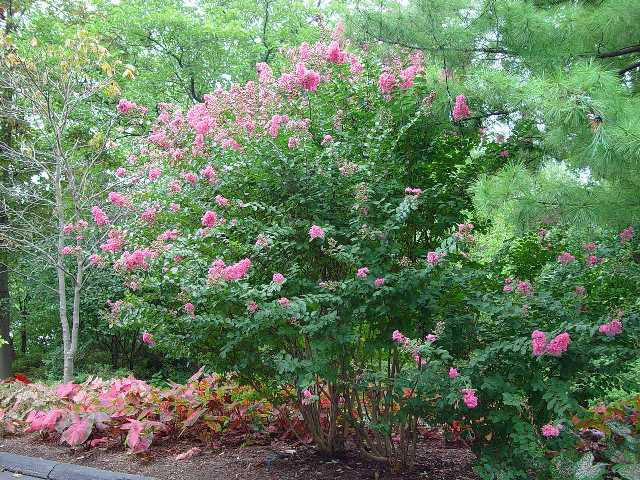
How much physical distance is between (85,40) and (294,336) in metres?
5.13

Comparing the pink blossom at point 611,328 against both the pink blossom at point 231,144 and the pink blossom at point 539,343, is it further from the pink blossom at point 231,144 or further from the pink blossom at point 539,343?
the pink blossom at point 231,144

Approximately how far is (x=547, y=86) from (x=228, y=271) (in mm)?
1854

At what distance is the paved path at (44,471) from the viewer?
4207 mm

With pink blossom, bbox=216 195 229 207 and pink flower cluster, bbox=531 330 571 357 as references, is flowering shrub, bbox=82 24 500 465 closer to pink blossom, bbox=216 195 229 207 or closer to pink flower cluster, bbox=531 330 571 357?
pink blossom, bbox=216 195 229 207

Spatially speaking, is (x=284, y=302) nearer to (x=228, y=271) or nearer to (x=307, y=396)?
(x=228, y=271)

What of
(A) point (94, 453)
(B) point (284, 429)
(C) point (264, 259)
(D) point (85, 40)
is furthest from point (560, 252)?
(D) point (85, 40)

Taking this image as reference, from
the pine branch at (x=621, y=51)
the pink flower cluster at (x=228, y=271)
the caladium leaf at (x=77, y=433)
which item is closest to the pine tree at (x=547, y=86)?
the pine branch at (x=621, y=51)

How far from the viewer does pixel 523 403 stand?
3.16m

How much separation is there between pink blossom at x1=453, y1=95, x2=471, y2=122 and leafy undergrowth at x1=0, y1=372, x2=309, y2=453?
2468mm

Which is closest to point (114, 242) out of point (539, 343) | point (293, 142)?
point (293, 142)

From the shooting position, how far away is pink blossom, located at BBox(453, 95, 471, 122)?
3.42 metres

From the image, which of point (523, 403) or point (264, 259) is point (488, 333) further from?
point (264, 259)

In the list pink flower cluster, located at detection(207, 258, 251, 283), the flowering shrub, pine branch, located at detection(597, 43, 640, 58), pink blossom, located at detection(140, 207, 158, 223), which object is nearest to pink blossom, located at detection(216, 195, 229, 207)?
the flowering shrub

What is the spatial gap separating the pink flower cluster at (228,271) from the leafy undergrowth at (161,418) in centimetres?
154
